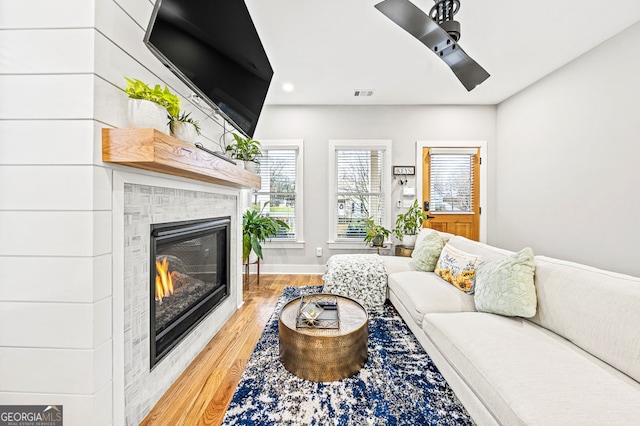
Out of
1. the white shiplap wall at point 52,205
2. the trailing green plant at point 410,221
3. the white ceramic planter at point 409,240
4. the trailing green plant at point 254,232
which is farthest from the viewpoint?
the trailing green plant at point 410,221

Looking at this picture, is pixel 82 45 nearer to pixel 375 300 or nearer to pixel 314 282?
pixel 375 300

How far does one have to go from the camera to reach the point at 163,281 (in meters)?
1.58

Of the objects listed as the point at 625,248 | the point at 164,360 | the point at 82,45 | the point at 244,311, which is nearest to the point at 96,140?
the point at 82,45

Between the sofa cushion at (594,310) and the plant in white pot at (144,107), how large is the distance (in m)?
2.29

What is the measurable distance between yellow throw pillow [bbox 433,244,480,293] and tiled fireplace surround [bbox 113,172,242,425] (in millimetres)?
2141

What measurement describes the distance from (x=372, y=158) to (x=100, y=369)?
13.1 feet

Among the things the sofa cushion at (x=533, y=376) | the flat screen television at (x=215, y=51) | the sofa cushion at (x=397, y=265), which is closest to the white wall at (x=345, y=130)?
the sofa cushion at (x=397, y=265)

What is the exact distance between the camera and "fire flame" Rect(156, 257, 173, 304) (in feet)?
4.99

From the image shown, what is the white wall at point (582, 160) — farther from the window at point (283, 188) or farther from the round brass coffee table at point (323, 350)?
the window at point (283, 188)

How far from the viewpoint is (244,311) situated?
8.86 feet

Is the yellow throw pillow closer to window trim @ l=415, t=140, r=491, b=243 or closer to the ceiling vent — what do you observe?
window trim @ l=415, t=140, r=491, b=243

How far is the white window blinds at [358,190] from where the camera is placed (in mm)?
4246

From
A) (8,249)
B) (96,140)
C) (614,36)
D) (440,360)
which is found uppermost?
(614,36)

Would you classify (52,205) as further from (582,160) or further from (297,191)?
(582,160)
